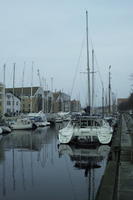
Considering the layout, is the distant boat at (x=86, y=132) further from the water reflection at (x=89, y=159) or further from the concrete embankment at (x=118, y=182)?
the concrete embankment at (x=118, y=182)

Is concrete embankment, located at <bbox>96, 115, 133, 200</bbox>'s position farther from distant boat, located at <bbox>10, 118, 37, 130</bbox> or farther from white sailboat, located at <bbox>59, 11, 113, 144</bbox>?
distant boat, located at <bbox>10, 118, 37, 130</bbox>

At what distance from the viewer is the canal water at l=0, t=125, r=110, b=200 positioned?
11.0m

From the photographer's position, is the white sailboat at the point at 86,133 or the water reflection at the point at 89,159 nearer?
the water reflection at the point at 89,159

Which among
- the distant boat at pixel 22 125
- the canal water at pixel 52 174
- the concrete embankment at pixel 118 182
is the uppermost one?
the distant boat at pixel 22 125

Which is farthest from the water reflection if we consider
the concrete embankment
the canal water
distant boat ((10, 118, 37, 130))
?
distant boat ((10, 118, 37, 130))

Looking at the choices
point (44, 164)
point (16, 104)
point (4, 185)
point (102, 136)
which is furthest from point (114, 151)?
point (16, 104)

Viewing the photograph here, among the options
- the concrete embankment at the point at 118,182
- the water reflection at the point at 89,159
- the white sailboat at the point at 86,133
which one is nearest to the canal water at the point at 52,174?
the water reflection at the point at 89,159

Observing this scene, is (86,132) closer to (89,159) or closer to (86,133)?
(86,133)

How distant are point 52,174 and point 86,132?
34.6 feet

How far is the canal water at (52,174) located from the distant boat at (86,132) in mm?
2249

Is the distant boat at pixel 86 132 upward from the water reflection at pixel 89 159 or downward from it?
upward

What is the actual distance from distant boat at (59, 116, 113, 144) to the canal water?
225cm

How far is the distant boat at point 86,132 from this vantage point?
24219 millimetres

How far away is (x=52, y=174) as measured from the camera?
14.4 metres
